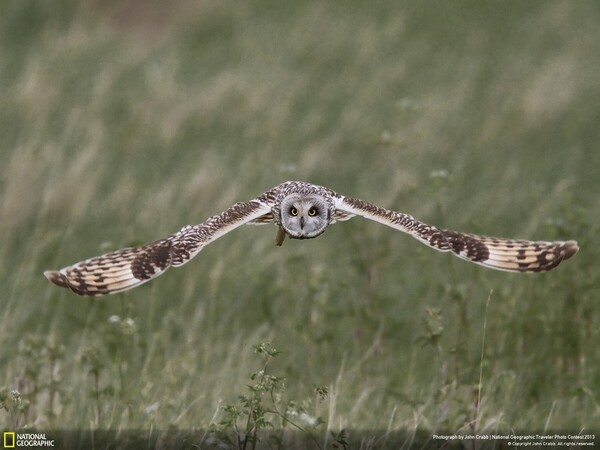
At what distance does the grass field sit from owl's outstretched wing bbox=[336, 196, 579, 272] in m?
0.46

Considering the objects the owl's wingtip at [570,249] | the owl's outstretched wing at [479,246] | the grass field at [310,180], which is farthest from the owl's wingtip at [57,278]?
the owl's wingtip at [570,249]

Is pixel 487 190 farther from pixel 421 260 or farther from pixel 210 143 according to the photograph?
pixel 421 260

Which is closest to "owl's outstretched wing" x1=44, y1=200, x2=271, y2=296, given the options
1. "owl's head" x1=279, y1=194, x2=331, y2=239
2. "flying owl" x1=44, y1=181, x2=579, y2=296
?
"flying owl" x1=44, y1=181, x2=579, y2=296

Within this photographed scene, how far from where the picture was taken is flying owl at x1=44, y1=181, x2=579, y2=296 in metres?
6.59

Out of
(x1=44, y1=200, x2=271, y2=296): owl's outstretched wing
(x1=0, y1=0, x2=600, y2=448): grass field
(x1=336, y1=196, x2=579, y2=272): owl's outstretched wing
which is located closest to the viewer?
(x1=44, y1=200, x2=271, y2=296): owl's outstretched wing

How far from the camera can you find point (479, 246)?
722cm

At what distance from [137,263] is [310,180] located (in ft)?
25.3

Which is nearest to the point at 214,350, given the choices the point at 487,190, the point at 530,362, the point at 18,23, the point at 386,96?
the point at 530,362

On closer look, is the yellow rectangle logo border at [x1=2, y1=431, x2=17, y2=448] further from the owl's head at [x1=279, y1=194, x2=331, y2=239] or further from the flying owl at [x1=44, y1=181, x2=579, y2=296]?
the owl's head at [x1=279, y1=194, x2=331, y2=239]

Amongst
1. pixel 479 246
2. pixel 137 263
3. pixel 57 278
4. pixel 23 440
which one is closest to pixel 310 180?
pixel 479 246

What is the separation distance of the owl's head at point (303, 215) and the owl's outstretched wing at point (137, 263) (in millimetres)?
287

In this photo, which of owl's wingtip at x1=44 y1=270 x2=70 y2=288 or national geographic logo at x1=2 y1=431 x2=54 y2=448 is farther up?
owl's wingtip at x1=44 y1=270 x2=70 y2=288

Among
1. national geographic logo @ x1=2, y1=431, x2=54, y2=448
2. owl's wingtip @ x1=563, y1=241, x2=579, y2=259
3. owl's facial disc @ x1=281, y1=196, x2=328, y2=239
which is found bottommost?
national geographic logo @ x1=2, y1=431, x2=54, y2=448

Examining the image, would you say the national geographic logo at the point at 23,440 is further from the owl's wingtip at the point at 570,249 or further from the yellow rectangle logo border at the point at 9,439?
the owl's wingtip at the point at 570,249
